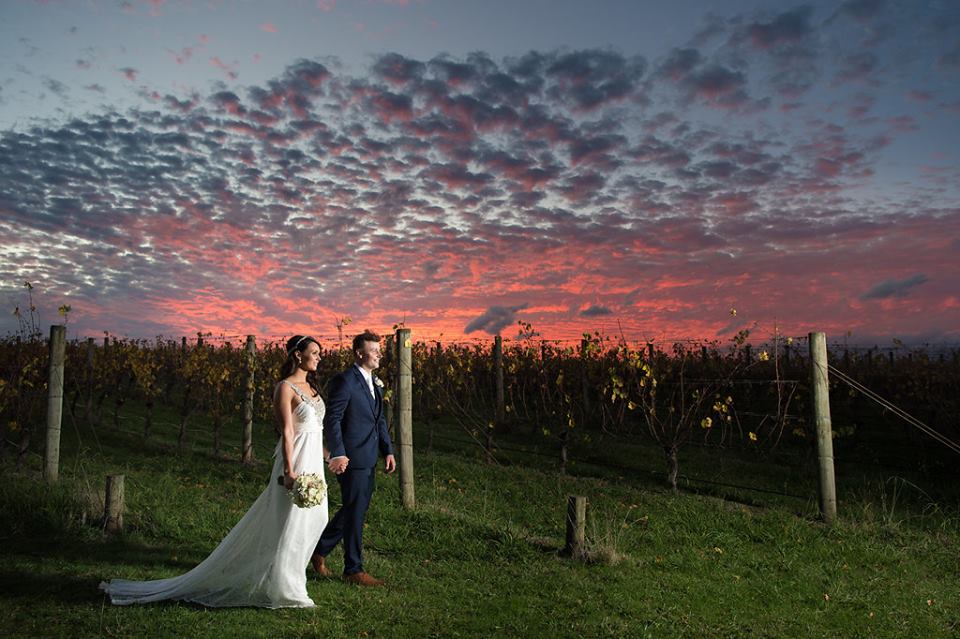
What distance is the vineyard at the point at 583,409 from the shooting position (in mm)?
11883

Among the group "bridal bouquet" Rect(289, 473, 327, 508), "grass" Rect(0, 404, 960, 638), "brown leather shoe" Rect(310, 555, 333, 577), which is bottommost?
"grass" Rect(0, 404, 960, 638)

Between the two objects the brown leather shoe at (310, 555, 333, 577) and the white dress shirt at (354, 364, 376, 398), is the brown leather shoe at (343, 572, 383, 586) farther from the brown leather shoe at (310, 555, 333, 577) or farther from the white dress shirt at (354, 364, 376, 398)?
the white dress shirt at (354, 364, 376, 398)

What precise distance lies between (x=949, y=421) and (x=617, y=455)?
731 centimetres

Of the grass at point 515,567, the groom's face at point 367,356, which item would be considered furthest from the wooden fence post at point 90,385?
the groom's face at point 367,356

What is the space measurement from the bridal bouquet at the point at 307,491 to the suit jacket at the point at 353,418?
47 cm

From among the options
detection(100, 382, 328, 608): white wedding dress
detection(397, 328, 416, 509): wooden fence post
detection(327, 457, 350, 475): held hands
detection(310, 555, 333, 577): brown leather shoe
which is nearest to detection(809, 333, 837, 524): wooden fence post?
detection(397, 328, 416, 509): wooden fence post

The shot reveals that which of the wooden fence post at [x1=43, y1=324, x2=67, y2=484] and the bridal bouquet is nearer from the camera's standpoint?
the bridal bouquet

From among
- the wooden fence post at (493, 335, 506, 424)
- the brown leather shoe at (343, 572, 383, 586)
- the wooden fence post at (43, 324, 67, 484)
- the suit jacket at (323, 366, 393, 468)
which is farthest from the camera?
the wooden fence post at (493, 335, 506, 424)

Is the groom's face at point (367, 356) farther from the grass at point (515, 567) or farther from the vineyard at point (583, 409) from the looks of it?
the vineyard at point (583, 409)

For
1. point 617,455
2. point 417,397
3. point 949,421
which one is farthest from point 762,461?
point 417,397

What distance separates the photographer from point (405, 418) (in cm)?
845

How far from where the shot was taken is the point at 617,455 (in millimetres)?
13594

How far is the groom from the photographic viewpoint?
5.31 m

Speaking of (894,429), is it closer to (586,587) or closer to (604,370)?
(604,370)
